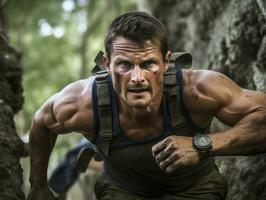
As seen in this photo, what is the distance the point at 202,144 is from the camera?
165 inches

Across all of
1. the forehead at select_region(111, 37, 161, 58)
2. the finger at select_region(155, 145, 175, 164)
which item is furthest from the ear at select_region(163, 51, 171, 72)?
the finger at select_region(155, 145, 175, 164)

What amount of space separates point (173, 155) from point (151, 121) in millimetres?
722

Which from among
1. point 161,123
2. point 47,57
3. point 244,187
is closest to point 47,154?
point 161,123

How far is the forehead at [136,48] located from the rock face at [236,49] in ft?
4.64

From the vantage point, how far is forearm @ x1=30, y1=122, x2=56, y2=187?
519 cm

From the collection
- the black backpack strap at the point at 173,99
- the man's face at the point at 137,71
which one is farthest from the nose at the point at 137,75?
the black backpack strap at the point at 173,99

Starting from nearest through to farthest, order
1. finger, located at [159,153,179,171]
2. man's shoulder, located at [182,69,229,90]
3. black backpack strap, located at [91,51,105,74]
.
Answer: finger, located at [159,153,179,171], man's shoulder, located at [182,69,229,90], black backpack strap, located at [91,51,105,74]

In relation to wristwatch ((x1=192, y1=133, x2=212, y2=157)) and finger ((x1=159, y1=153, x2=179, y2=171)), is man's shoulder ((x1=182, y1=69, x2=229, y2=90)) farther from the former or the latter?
finger ((x1=159, y1=153, x2=179, y2=171))

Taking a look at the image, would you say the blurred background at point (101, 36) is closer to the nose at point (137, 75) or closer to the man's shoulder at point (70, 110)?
the man's shoulder at point (70, 110)

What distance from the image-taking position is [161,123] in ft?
15.1

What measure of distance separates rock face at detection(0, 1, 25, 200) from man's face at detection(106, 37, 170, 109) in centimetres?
153

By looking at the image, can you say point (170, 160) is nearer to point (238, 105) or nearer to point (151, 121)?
point (151, 121)

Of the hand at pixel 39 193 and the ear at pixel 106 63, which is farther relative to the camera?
the hand at pixel 39 193

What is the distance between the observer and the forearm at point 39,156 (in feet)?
17.0
